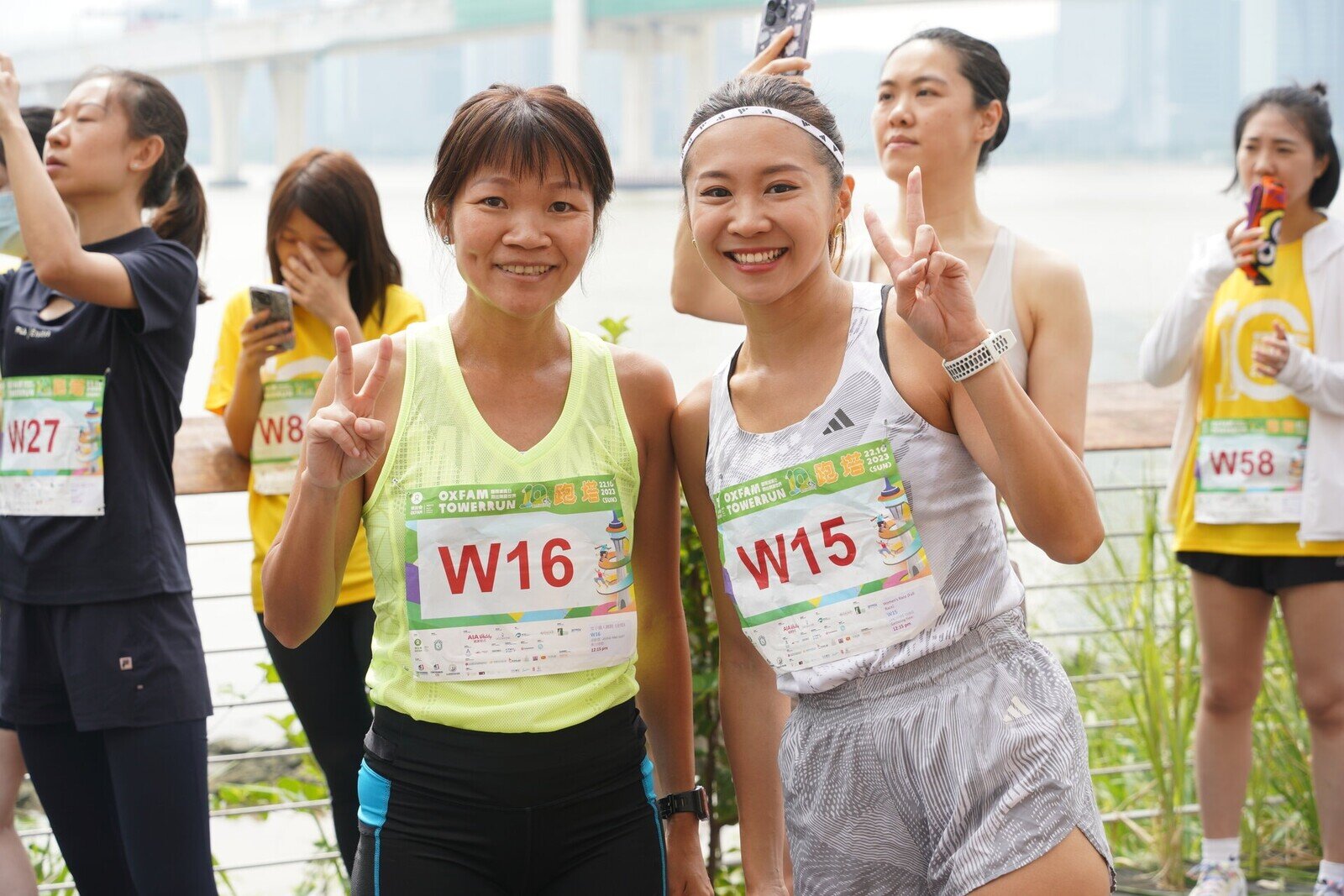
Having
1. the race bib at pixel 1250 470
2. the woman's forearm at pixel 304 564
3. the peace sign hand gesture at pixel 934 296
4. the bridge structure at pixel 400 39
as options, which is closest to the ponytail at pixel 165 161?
Answer: the woman's forearm at pixel 304 564

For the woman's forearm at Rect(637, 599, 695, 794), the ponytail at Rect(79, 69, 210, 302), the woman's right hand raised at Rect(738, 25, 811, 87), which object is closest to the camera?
the woman's forearm at Rect(637, 599, 695, 794)

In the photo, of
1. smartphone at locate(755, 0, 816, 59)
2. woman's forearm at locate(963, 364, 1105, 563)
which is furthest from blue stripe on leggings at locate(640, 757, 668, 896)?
smartphone at locate(755, 0, 816, 59)

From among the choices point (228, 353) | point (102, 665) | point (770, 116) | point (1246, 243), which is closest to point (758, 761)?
point (770, 116)

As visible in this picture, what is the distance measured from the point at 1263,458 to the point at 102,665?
219cm

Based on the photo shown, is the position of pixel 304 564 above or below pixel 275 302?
below

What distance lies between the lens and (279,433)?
2.37 m

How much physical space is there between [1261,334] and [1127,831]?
127cm

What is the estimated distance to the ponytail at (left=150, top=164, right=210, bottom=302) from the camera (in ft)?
7.51

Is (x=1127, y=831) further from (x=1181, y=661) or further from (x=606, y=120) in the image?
(x=606, y=120)

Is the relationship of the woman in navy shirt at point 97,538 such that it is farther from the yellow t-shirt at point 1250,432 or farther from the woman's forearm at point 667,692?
the yellow t-shirt at point 1250,432

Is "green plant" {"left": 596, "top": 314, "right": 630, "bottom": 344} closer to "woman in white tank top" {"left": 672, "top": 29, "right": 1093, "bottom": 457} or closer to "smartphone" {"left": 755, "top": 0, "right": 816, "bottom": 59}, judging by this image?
"woman in white tank top" {"left": 672, "top": 29, "right": 1093, "bottom": 457}

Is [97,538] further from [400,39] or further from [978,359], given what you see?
[400,39]

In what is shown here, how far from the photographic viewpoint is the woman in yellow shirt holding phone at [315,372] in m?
2.32

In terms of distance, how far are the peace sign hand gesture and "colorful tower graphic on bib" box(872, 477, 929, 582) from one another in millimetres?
159
